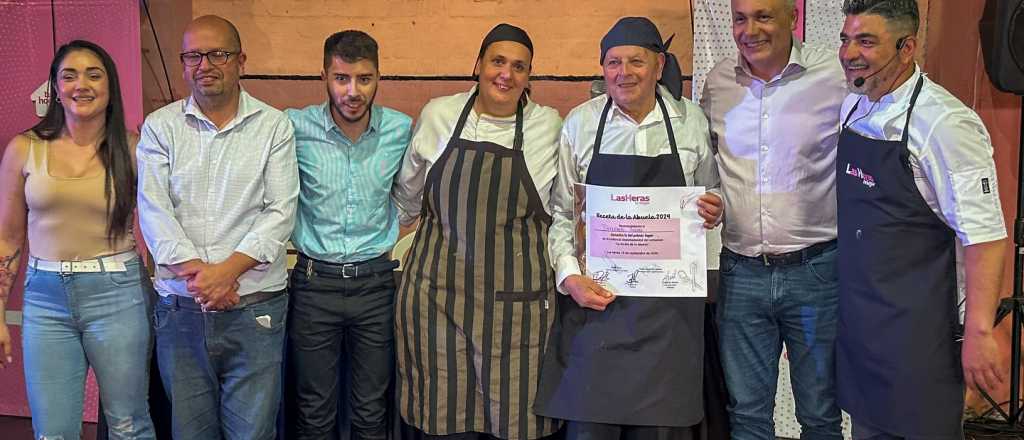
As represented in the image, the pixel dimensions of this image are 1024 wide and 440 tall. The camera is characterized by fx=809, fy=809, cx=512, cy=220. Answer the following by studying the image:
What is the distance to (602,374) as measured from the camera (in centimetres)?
236

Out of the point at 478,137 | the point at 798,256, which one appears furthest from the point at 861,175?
Result: the point at 478,137

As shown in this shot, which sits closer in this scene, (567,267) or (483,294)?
(567,267)

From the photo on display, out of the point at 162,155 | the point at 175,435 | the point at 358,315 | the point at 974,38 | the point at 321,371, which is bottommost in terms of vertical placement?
the point at 175,435

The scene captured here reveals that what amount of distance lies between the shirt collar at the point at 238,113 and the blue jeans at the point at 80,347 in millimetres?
505

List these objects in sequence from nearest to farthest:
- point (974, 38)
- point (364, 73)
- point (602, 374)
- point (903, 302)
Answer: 1. point (903, 302)
2. point (602, 374)
3. point (364, 73)
4. point (974, 38)

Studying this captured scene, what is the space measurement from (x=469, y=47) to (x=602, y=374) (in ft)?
6.94

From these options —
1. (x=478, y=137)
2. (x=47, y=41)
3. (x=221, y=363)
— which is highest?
(x=47, y=41)

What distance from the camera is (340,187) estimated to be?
8.36 ft

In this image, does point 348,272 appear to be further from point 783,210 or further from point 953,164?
point 953,164

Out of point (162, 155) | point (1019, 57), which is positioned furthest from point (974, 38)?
point (162, 155)

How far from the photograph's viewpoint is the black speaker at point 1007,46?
2986 mm

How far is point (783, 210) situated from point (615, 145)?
19.9 inches

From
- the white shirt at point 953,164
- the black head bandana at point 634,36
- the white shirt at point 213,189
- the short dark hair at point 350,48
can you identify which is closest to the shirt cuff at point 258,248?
the white shirt at point 213,189

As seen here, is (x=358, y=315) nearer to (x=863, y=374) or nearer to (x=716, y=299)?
(x=716, y=299)
